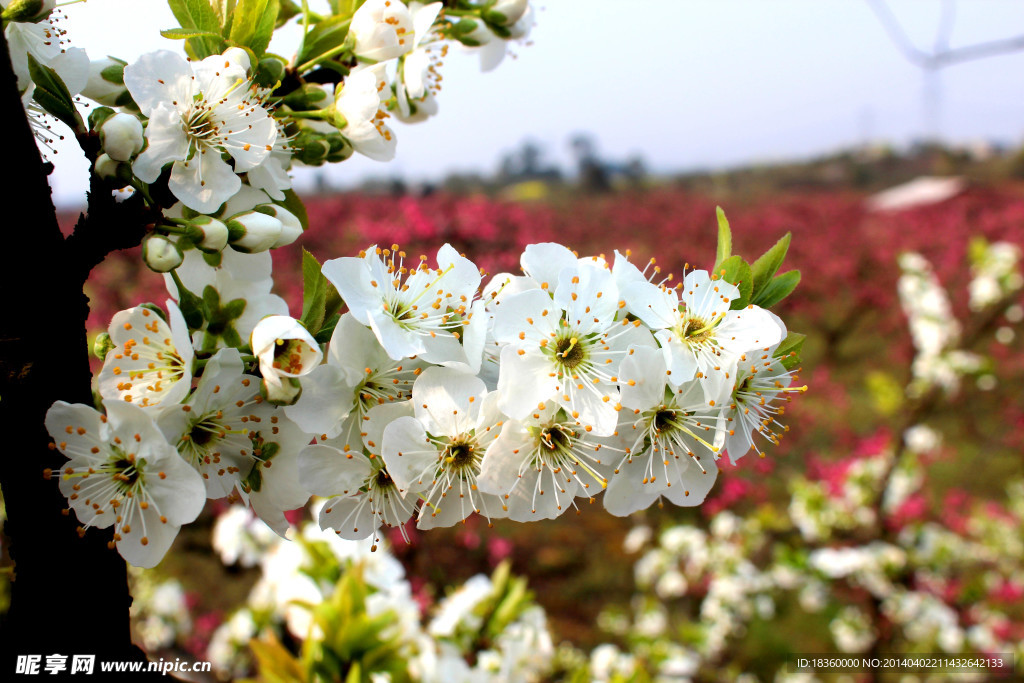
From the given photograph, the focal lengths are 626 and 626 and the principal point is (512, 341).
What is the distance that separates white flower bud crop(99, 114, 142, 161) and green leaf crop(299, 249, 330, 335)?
0.24m

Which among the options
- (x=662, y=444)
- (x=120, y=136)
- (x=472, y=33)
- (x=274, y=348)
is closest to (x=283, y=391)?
(x=274, y=348)

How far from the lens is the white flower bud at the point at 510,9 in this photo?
1.25 metres

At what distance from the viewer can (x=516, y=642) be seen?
1784 mm

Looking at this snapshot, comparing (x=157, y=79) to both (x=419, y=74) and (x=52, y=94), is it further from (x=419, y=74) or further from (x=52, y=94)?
(x=419, y=74)

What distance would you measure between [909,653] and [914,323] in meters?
2.13

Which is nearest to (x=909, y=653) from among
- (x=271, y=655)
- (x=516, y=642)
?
(x=516, y=642)

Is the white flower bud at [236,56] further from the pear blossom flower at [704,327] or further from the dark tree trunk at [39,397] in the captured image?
the pear blossom flower at [704,327]

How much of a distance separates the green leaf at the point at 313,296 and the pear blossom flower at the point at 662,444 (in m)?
0.40

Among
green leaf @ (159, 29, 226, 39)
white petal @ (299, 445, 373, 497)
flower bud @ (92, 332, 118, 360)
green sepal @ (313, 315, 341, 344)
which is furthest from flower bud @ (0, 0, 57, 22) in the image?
white petal @ (299, 445, 373, 497)

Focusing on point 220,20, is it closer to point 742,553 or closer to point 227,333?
point 227,333

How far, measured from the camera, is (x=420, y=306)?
0.85 m

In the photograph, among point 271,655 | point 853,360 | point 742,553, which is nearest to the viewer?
point 271,655

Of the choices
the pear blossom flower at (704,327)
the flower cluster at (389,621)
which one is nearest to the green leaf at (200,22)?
the pear blossom flower at (704,327)

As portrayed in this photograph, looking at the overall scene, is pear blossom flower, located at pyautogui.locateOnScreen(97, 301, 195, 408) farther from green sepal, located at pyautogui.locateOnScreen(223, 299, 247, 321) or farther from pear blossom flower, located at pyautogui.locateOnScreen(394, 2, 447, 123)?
pear blossom flower, located at pyautogui.locateOnScreen(394, 2, 447, 123)
